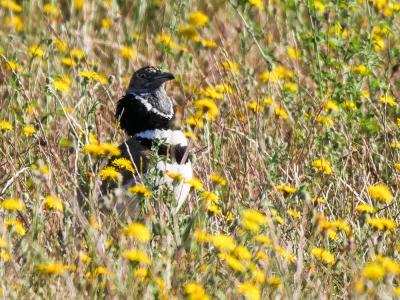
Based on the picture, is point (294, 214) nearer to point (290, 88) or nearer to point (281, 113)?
point (281, 113)

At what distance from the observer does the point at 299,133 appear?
20.9ft

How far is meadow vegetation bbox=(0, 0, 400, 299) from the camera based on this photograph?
13.5 feet

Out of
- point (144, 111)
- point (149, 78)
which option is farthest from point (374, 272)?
point (149, 78)

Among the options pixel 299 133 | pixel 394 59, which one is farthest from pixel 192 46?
pixel 299 133

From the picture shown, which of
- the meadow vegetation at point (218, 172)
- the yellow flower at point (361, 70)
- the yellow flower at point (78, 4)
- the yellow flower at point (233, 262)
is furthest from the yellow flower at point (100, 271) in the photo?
the yellow flower at point (78, 4)

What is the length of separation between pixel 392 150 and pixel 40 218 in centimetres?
236

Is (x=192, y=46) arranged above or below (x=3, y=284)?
below

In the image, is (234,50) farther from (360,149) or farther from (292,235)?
(292,235)

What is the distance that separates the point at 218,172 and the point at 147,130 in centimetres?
46

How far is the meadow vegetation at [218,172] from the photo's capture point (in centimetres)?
411

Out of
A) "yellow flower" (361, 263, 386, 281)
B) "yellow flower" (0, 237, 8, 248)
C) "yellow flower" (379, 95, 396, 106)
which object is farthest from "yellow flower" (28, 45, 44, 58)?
"yellow flower" (361, 263, 386, 281)

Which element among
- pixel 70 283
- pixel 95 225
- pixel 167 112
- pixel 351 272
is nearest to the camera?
pixel 70 283

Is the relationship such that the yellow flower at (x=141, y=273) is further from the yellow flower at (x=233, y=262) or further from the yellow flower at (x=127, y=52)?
the yellow flower at (x=127, y=52)

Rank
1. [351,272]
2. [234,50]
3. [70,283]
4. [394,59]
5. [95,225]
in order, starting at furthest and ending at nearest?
[234,50] < [394,59] < [351,272] < [95,225] < [70,283]
